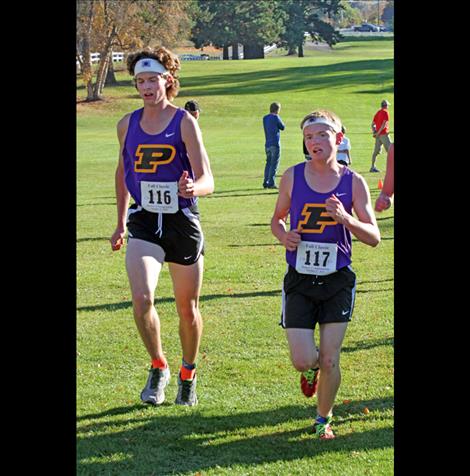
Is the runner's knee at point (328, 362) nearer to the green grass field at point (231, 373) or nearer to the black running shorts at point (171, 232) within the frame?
the green grass field at point (231, 373)

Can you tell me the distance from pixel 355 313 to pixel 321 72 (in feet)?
243

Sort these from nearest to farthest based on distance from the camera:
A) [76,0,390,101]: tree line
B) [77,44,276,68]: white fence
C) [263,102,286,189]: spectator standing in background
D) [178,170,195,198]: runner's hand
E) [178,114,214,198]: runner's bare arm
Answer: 1. [178,170,195,198]: runner's hand
2. [178,114,214,198]: runner's bare arm
3. [263,102,286,189]: spectator standing in background
4. [76,0,390,101]: tree line
5. [77,44,276,68]: white fence

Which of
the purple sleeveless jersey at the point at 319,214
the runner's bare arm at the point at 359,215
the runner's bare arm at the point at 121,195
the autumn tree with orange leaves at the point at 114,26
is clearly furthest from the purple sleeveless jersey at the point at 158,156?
the autumn tree with orange leaves at the point at 114,26

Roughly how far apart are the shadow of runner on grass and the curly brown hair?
91.4 inches

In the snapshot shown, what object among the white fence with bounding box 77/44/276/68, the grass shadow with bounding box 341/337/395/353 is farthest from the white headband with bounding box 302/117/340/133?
the white fence with bounding box 77/44/276/68

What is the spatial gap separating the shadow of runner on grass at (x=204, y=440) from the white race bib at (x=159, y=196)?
142cm

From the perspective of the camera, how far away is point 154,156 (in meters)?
7.62

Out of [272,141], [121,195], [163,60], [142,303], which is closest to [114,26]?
[272,141]

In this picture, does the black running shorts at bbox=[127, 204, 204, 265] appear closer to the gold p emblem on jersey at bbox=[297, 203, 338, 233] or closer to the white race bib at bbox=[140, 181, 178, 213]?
the white race bib at bbox=[140, 181, 178, 213]

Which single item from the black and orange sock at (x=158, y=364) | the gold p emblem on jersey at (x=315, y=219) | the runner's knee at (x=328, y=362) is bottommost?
the black and orange sock at (x=158, y=364)

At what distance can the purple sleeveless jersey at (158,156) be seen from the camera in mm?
7602

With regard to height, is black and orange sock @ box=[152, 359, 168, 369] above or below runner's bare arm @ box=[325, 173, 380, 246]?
below

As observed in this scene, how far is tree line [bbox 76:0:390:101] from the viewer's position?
212ft
